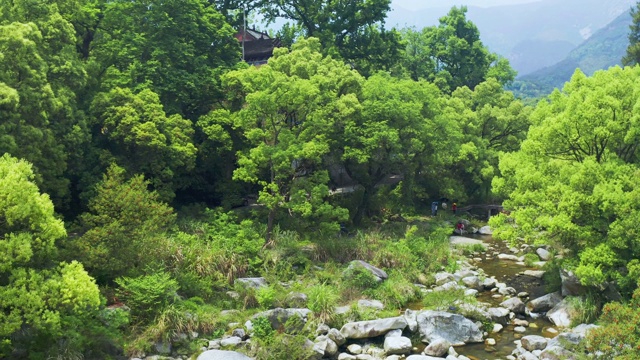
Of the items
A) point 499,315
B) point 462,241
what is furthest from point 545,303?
point 462,241

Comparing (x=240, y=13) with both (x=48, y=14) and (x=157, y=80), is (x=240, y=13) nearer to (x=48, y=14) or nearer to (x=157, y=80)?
(x=157, y=80)

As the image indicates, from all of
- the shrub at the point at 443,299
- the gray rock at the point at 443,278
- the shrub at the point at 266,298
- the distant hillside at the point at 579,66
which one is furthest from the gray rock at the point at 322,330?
the distant hillside at the point at 579,66

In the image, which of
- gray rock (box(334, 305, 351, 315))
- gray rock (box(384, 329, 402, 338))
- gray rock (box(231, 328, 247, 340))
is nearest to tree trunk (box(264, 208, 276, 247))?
gray rock (box(334, 305, 351, 315))

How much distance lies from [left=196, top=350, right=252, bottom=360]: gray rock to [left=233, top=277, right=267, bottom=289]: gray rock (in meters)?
4.79

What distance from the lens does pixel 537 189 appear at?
19453 millimetres

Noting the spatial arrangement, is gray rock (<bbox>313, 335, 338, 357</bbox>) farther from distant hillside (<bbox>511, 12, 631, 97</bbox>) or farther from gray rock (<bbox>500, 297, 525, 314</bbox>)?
distant hillside (<bbox>511, 12, 631, 97</bbox>)

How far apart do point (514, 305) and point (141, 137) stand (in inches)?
680

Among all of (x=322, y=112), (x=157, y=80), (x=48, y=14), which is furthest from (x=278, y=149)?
(x=48, y=14)

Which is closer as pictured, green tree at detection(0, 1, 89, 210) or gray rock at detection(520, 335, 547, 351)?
gray rock at detection(520, 335, 547, 351)

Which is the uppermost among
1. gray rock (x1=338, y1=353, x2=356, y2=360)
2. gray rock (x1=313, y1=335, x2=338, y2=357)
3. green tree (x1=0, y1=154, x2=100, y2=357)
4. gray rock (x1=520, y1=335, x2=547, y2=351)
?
green tree (x1=0, y1=154, x2=100, y2=357)

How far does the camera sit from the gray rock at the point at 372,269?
21906 millimetres

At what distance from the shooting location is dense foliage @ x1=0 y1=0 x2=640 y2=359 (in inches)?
604

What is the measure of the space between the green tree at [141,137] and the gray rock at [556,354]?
55.7ft

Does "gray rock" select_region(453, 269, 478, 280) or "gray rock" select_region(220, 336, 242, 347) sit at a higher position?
"gray rock" select_region(453, 269, 478, 280)
